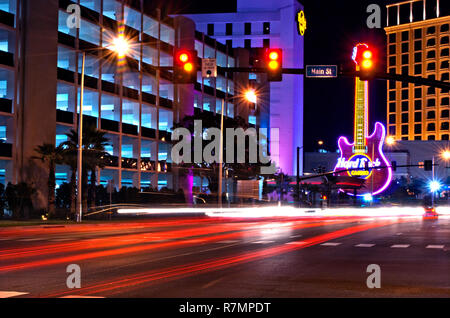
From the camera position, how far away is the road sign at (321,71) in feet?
62.1

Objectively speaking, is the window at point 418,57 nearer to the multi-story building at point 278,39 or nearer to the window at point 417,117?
the window at point 417,117

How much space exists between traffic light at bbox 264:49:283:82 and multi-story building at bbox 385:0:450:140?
14534 cm

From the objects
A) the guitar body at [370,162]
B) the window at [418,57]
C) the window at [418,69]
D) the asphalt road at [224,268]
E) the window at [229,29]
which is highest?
the window at [418,57]

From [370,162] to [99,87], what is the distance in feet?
143

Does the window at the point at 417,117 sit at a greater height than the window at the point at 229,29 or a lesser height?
lesser

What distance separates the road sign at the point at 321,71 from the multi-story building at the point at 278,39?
8406 cm

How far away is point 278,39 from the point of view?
10594 centimetres

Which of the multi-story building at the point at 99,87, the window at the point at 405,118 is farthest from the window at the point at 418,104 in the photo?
the multi-story building at the point at 99,87

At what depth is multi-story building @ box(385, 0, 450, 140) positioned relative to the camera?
157625 mm

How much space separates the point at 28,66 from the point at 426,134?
420 feet

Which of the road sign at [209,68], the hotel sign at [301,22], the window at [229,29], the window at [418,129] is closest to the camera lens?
the road sign at [209,68]

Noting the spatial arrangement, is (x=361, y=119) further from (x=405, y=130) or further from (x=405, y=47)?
(x=405, y=47)

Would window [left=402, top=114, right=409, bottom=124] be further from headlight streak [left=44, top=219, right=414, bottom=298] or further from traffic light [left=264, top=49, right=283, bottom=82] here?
headlight streak [left=44, top=219, right=414, bottom=298]

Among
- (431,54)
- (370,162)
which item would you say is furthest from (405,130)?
(370,162)
